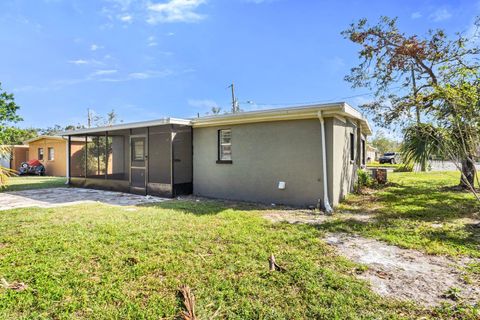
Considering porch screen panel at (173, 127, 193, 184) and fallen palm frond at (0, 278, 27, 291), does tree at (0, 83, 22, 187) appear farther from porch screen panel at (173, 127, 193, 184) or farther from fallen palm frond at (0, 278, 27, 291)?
fallen palm frond at (0, 278, 27, 291)

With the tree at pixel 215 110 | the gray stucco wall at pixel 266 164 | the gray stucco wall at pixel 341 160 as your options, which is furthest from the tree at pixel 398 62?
the tree at pixel 215 110

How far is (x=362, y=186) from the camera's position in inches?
427

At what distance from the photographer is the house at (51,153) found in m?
18.8

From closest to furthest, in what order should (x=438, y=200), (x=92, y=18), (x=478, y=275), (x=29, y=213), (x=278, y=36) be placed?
(x=478, y=275)
(x=29, y=213)
(x=438, y=200)
(x=92, y=18)
(x=278, y=36)

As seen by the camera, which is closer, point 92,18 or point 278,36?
point 92,18

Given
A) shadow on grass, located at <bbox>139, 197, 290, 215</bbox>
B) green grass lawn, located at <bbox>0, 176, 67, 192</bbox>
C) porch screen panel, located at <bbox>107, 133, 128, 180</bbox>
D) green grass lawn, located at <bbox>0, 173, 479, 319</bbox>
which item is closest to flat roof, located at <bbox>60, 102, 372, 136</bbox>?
porch screen panel, located at <bbox>107, 133, 128, 180</bbox>

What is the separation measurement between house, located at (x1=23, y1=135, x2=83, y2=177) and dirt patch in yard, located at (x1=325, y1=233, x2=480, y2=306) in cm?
1998

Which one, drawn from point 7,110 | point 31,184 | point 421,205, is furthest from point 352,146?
point 7,110

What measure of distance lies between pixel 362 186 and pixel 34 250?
1060 centimetres

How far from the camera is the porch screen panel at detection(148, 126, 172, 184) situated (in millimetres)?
9015

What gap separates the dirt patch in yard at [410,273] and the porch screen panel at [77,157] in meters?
12.7

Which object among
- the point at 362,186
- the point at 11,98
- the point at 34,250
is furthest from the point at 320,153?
the point at 11,98

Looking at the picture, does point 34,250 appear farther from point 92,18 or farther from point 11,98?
point 11,98

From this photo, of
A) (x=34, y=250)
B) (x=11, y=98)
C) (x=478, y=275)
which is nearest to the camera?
(x=478, y=275)
